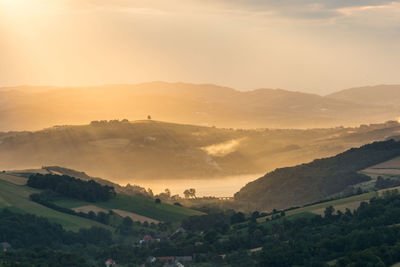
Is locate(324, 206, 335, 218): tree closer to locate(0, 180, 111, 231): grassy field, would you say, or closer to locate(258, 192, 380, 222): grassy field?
locate(258, 192, 380, 222): grassy field

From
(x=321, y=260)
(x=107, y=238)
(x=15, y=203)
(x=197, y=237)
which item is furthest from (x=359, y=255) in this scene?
(x=15, y=203)

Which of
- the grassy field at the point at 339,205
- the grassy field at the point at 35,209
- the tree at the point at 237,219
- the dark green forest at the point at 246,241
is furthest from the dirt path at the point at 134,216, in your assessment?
the grassy field at the point at 339,205

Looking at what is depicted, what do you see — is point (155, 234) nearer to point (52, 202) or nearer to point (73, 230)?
point (73, 230)

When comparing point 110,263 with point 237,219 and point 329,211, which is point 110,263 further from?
point 237,219

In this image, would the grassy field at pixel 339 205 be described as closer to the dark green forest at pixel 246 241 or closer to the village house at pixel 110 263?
the dark green forest at pixel 246 241

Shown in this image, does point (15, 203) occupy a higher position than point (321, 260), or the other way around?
point (15, 203)

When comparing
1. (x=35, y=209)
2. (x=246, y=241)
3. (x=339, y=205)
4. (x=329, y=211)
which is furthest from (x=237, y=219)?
(x=35, y=209)

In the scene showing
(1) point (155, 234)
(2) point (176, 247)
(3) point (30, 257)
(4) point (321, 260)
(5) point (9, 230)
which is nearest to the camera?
(4) point (321, 260)

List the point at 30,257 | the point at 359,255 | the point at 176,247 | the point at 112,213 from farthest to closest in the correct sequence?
the point at 112,213
the point at 176,247
the point at 30,257
the point at 359,255
